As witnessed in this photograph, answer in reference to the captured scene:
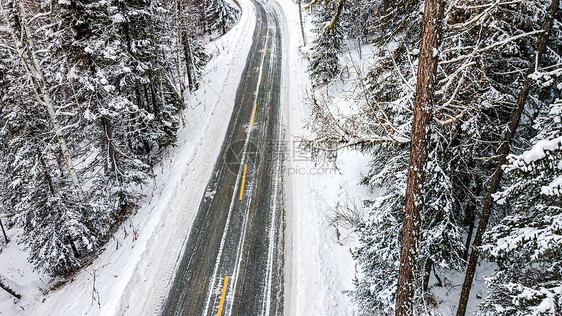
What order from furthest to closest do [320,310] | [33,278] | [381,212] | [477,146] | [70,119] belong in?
[33,278], [70,119], [320,310], [381,212], [477,146]

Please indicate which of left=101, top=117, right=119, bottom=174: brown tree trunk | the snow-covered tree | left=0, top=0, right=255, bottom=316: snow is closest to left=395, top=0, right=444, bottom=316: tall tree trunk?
the snow-covered tree

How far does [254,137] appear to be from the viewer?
1734cm

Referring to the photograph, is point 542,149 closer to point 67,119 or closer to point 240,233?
point 240,233

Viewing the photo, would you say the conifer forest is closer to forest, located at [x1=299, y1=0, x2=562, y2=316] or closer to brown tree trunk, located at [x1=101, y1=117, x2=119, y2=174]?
forest, located at [x1=299, y1=0, x2=562, y2=316]

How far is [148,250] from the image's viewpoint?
10.3m

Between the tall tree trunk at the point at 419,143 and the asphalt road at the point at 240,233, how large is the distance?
4833 mm

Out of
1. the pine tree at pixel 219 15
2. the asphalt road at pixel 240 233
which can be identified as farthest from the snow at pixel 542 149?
the pine tree at pixel 219 15

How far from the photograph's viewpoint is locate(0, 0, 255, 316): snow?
895 centimetres

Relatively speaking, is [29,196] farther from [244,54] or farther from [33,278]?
[244,54]

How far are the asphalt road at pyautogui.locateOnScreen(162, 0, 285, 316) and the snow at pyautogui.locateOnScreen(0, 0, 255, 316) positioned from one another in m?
0.60

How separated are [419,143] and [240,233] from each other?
842 cm

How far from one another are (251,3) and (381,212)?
52884mm

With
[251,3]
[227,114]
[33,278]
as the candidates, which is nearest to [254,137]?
[227,114]

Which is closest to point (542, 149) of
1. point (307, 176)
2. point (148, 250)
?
point (307, 176)
